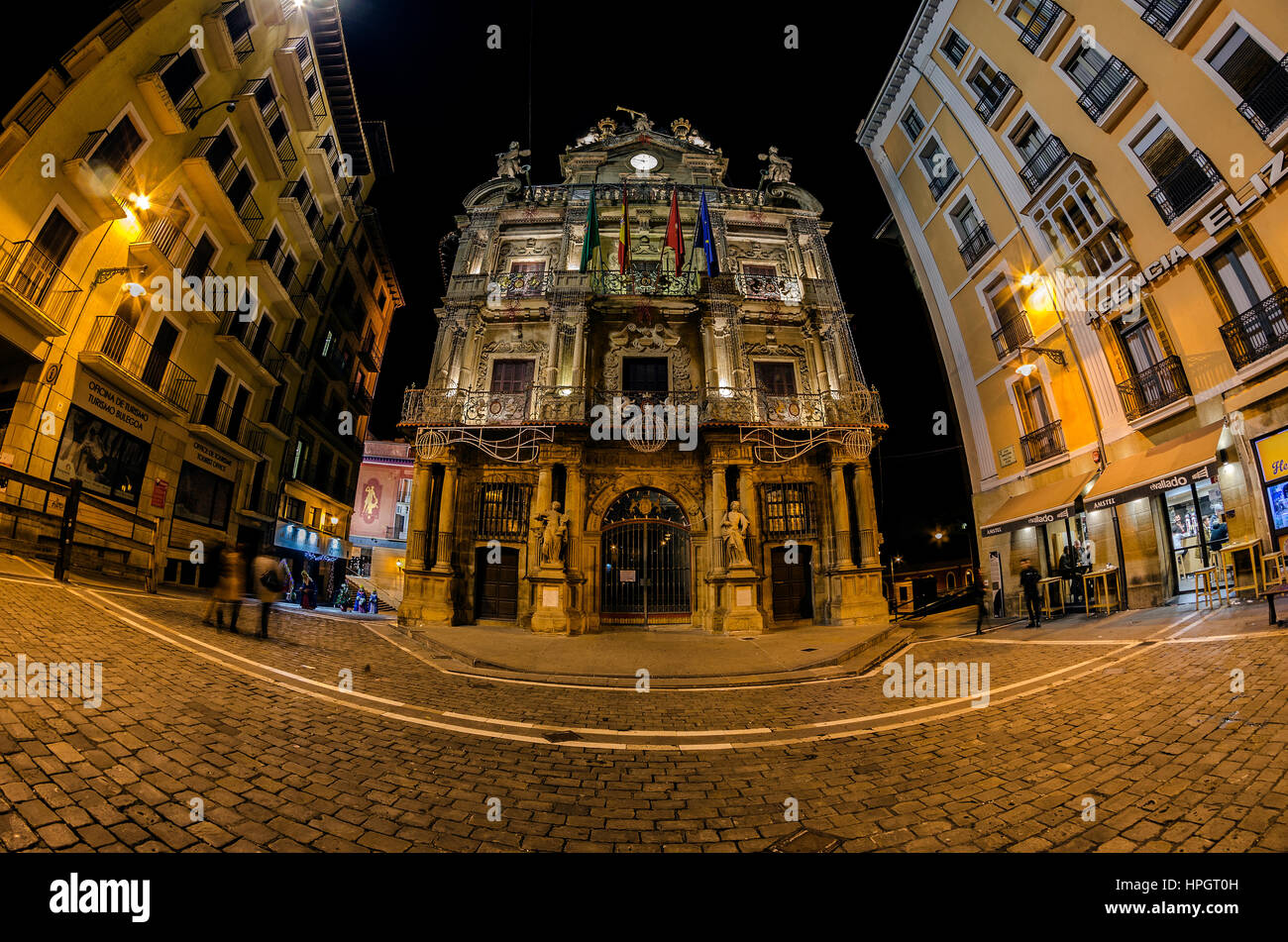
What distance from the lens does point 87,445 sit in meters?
12.9

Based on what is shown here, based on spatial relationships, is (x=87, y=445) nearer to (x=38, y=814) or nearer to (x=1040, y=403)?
(x=38, y=814)

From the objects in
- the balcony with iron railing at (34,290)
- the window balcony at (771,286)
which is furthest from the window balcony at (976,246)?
the balcony with iron railing at (34,290)

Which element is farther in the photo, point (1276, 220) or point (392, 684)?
point (1276, 220)


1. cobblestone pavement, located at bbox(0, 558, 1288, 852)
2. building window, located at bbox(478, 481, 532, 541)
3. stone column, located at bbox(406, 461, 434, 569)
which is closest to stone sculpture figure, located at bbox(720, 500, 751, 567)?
building window, located at bbox(478, 481, 532, 541)

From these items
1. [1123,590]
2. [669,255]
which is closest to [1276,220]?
[1123,590]

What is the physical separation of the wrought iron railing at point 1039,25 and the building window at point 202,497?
31609mm

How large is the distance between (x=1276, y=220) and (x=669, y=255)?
50.8 ft

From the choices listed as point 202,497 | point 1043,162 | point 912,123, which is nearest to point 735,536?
point 1043,162

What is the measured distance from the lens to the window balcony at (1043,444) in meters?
14.4

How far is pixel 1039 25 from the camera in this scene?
14742mm

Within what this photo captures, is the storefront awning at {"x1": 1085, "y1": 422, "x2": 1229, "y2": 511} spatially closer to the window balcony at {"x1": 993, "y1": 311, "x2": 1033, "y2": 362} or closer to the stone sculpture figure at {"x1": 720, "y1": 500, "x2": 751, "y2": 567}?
the window balcony at {"x1": 993, "y1": 311, "x2": 1033, "y2": 362}

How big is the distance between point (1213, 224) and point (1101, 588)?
9.12m

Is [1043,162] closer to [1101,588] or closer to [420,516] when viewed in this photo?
[1101,588]
